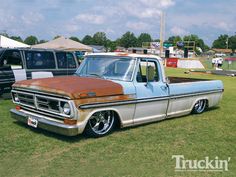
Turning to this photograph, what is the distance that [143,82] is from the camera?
7.16 metres

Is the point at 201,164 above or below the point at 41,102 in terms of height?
below

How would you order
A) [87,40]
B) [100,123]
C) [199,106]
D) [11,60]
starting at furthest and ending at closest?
1. [87,40]
2. [11,60]
3. [199,106]
4. [100,123]

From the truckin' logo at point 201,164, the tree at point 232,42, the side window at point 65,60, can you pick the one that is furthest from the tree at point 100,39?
the truckin' logo at point 201,164

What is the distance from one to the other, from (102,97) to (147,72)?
1592 mm

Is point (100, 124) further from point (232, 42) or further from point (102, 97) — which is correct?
point (232, 42)

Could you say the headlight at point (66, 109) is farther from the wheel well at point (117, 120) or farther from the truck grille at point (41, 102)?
the wheel well at point (117, 120)

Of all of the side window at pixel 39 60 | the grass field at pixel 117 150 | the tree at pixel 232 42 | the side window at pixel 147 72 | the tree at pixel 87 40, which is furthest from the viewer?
the tree at pixel 232 42

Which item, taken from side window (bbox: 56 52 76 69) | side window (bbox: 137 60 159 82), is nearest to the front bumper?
side window (bbox: 137 60 159 82)

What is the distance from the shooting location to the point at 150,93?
7.16 meters

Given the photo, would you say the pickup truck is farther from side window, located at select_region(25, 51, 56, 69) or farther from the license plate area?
side window, located at select_region(25, 51, 56, 69)

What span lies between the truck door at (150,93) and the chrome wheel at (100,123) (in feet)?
2.17

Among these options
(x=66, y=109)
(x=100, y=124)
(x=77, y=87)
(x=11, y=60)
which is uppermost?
(x=11, y=60)

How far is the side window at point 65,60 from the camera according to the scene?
11.2 metres

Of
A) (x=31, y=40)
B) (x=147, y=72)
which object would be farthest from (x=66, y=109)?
(x=31, y=40)
